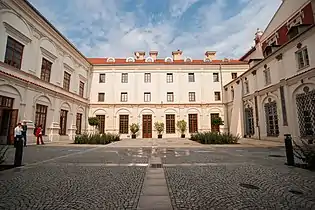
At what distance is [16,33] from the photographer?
13.9 meters

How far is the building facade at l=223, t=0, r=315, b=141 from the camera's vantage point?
538 inches

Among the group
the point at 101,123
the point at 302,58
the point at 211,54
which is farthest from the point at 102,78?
the point at 302,58

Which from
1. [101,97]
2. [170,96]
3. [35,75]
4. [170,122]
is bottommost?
[170,122]

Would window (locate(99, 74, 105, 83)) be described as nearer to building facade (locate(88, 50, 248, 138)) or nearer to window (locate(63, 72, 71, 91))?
building facade (locate(88, 50, 248, 138))

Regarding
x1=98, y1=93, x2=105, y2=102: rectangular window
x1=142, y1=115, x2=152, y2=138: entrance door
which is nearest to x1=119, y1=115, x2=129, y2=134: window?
x1=142, y1=115, x2=152, y2=138: entrance door

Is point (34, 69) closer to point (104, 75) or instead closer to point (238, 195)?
point (104, 75)

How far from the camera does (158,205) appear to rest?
2904 mm

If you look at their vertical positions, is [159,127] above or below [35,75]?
below

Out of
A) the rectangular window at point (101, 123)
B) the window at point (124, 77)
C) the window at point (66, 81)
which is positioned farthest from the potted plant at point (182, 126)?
the window at point (66, 81)

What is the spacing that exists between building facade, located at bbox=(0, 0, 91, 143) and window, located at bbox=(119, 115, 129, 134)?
6.22m

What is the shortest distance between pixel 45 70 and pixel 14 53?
12.3 ft

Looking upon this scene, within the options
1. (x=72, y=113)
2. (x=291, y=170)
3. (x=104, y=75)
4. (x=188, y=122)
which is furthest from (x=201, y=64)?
(x=291, y=170)

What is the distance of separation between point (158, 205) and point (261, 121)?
63.8 feet

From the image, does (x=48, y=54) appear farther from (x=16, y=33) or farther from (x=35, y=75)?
(x=16, y=33)
